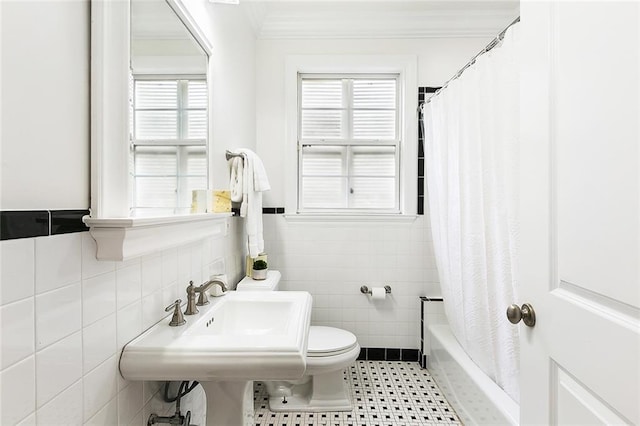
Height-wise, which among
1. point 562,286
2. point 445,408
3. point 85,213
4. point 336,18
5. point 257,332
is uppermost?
point 336,18

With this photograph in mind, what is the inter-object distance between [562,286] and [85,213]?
1161 millimetres

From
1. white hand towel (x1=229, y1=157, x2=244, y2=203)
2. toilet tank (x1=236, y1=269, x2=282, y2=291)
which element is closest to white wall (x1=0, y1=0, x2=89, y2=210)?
white hand towel (x1=229, y1=157, x2=244, y2=203)

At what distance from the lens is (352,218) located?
7.94 feet

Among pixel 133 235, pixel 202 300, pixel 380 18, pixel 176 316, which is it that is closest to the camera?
pixel 133 235

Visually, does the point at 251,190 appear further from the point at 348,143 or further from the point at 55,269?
the point at 55,269

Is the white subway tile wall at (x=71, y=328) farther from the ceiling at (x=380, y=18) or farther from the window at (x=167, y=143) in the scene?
the ceiling at (x=380, y=18)

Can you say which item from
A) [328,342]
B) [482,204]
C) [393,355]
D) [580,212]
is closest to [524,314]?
[580,212]

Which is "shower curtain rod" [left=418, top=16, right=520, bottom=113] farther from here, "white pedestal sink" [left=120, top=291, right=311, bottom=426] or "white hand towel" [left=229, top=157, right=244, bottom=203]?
"white pedestal sink" [left=120, top=291, right=311, bottom=426]

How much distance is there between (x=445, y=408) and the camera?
190 centimetres

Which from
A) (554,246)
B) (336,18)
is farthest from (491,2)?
(554,246)

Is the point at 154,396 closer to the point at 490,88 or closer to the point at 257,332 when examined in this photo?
the point at 257,332

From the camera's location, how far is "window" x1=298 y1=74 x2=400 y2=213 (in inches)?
100

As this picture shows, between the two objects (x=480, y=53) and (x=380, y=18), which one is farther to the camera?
(x=380, y=18)

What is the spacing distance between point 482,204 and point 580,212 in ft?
2.81
